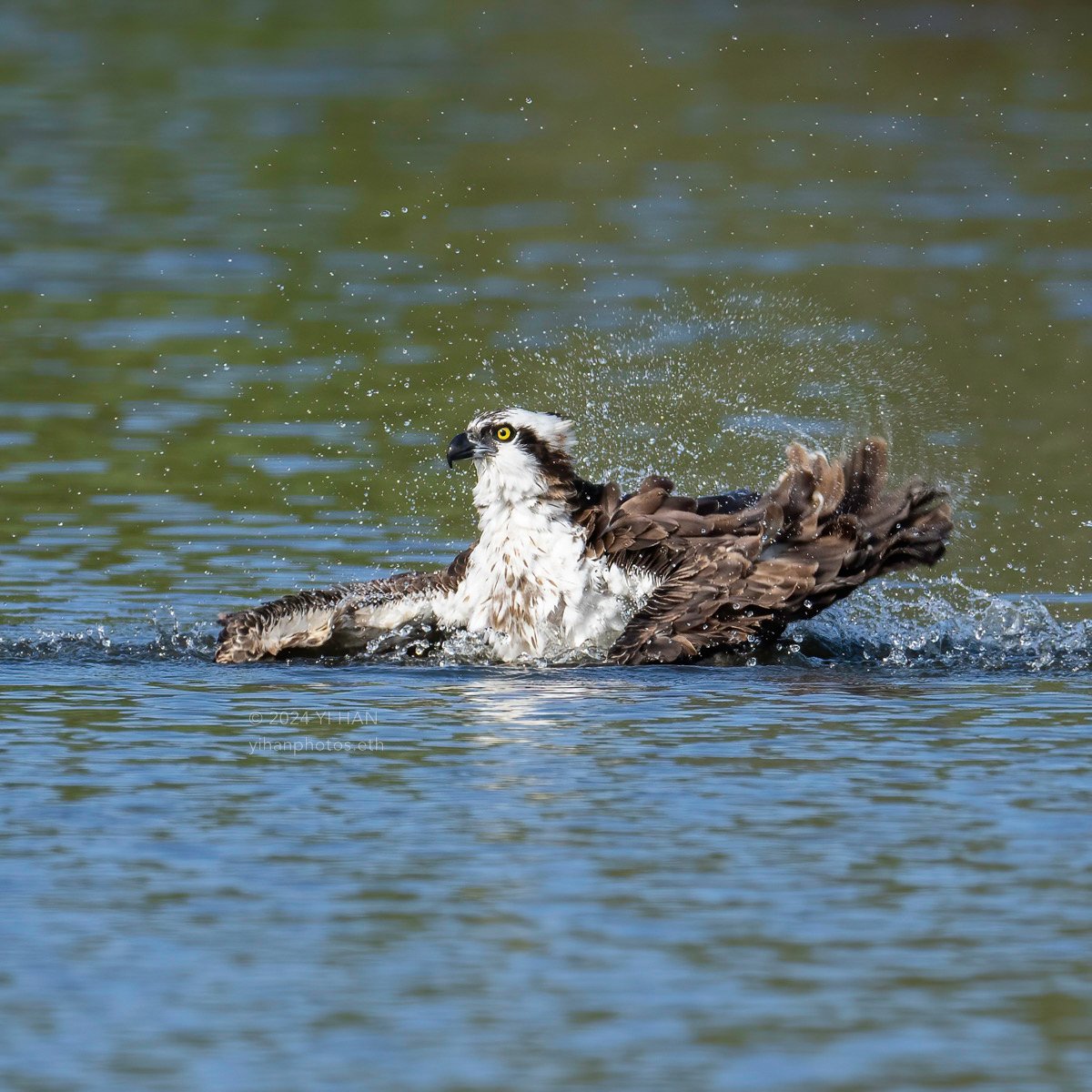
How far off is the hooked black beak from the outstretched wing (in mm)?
745

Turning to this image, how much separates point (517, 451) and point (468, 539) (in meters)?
3.36

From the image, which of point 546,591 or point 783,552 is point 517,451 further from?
point 783,552

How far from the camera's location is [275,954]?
8.26 metres

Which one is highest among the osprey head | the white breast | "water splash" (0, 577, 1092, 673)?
the osprey head

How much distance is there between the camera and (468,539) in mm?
16922

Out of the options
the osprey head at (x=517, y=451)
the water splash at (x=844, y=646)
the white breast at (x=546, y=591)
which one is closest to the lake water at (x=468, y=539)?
the water splash at (x=844, y=646)

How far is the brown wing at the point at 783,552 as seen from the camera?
12.9 meters

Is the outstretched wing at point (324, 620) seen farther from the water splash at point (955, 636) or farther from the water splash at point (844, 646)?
the water splash at point (955, 636)

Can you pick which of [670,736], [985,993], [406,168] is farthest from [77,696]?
[406,168]

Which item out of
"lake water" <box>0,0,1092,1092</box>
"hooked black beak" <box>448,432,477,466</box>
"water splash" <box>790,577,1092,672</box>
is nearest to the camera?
"lake water" <box>0,0,1092,1092</box>

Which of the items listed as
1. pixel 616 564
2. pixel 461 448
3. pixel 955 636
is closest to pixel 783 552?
pixel 616 564

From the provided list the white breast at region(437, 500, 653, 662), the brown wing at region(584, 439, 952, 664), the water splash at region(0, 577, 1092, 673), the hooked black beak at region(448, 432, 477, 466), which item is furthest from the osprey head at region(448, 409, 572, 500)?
the water splash at region(0, 577, 1092, 673)

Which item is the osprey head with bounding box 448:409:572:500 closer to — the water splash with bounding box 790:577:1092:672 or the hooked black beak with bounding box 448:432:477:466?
the hooked black beak with bounding box 448:432:477:466

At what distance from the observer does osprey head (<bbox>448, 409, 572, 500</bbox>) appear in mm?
13562
